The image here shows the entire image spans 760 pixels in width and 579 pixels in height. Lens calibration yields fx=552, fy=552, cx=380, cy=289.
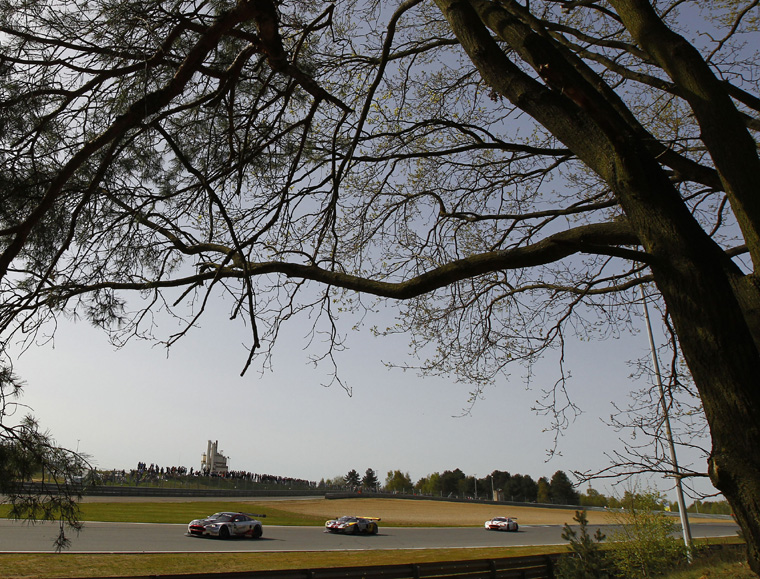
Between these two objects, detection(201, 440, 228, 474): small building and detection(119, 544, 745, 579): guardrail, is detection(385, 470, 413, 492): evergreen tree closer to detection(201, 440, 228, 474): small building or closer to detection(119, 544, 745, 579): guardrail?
detection(201, 440, 228, 474): small building

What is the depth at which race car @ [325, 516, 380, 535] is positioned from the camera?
2741cm

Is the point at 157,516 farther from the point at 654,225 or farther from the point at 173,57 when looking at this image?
the point at 654,225

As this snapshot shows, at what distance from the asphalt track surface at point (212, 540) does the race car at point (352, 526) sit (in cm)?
53

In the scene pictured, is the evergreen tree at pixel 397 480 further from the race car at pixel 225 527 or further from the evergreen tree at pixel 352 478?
the race car at pixel 225 527

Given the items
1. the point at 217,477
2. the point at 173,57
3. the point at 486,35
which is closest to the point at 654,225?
the point at 486,35

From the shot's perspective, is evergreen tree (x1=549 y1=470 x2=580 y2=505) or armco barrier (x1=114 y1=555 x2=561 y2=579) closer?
armco barrier (x1=114 y1=555 x2=561 y2=579)

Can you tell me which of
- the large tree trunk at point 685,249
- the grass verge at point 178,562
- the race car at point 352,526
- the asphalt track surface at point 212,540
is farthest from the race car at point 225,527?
the large tree trunk at point 685,249

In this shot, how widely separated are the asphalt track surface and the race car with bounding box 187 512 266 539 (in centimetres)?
42

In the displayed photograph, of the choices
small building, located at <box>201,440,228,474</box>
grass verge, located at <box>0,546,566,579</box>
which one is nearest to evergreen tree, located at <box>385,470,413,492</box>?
small building, located at <box>201,440,228,474</box>

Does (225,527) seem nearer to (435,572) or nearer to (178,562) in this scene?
(178,562)

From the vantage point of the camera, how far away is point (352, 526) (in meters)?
27.6

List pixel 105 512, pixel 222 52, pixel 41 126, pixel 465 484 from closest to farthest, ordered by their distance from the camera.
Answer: pixel 41 126 < pixel 222 52 < pixel 105 512 < pixel 465 484

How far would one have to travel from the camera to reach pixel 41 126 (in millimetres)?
4457

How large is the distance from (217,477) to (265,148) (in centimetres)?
4269
